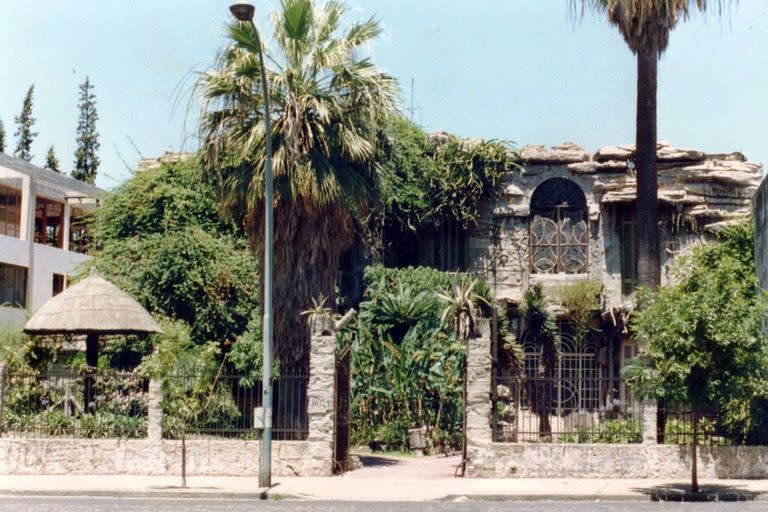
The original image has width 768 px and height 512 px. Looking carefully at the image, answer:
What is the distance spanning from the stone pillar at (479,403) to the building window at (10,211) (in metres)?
23.4

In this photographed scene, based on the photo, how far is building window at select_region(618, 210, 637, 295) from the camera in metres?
30.0

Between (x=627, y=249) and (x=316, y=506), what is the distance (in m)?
16.5

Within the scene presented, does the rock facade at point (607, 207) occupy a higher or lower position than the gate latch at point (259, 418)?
higher

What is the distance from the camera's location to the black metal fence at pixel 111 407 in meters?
20.1

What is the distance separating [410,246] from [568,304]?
490cm

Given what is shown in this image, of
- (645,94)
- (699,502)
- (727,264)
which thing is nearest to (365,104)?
(645,94)

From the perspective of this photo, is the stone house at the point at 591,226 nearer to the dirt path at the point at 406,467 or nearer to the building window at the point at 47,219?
the dirt path at the point at 406,467

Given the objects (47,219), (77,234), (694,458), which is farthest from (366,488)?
(77,234)

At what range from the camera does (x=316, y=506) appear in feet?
51.8

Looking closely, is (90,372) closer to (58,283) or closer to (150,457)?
(150,457)

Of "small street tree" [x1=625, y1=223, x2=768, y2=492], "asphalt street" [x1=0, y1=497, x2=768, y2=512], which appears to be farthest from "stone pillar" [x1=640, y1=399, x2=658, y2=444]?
"asphalt street" [x1=0, y1=497, x2=768, y2=512]

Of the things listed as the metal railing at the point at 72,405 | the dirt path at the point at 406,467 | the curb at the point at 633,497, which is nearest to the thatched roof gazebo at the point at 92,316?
the metal railing at the point at 72,405

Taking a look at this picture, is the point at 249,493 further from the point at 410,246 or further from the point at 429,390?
the point at 410,246

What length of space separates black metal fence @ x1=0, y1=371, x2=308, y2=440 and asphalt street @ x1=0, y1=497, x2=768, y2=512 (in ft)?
10.5
